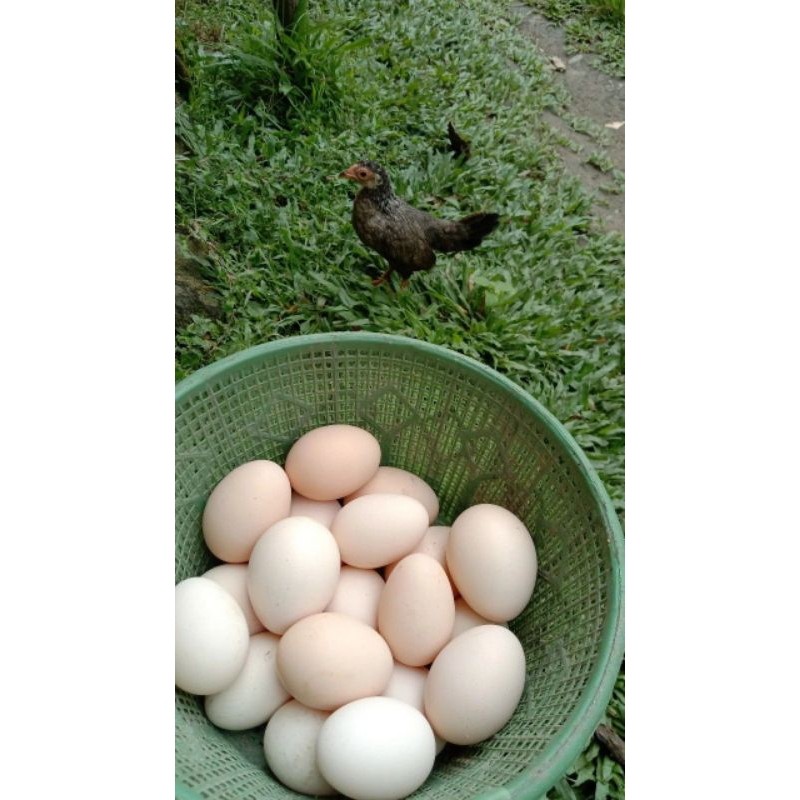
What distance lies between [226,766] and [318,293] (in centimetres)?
67

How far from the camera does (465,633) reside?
71cm

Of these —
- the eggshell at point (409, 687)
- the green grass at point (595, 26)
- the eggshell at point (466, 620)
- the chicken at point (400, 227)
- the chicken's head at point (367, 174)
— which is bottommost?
the eggshell at point (409, 687)

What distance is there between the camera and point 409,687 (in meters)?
0.72

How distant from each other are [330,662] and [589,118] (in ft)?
2.50

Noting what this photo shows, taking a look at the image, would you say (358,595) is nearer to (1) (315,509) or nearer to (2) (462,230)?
(1) (315,509)

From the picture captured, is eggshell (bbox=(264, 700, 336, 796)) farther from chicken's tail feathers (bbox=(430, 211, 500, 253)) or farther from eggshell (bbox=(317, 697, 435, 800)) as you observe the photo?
chicken's tail feathers (bbox=(430, 211, 500, 253))

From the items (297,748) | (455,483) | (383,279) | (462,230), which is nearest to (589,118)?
(462,230)

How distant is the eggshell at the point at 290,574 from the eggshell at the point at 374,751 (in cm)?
11

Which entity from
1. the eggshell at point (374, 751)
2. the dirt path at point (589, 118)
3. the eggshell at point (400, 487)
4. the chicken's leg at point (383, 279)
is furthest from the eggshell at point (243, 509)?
the dirt path at point (589, 118)

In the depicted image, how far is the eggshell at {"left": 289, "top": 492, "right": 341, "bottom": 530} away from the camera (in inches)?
32.6

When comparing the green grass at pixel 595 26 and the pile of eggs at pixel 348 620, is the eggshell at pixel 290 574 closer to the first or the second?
the pile of eggs at pixel 348 620

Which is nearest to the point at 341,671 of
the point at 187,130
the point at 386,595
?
the point at 386,595

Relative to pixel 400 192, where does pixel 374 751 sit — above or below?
Answer: below

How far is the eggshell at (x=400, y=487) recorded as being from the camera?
0.85m
